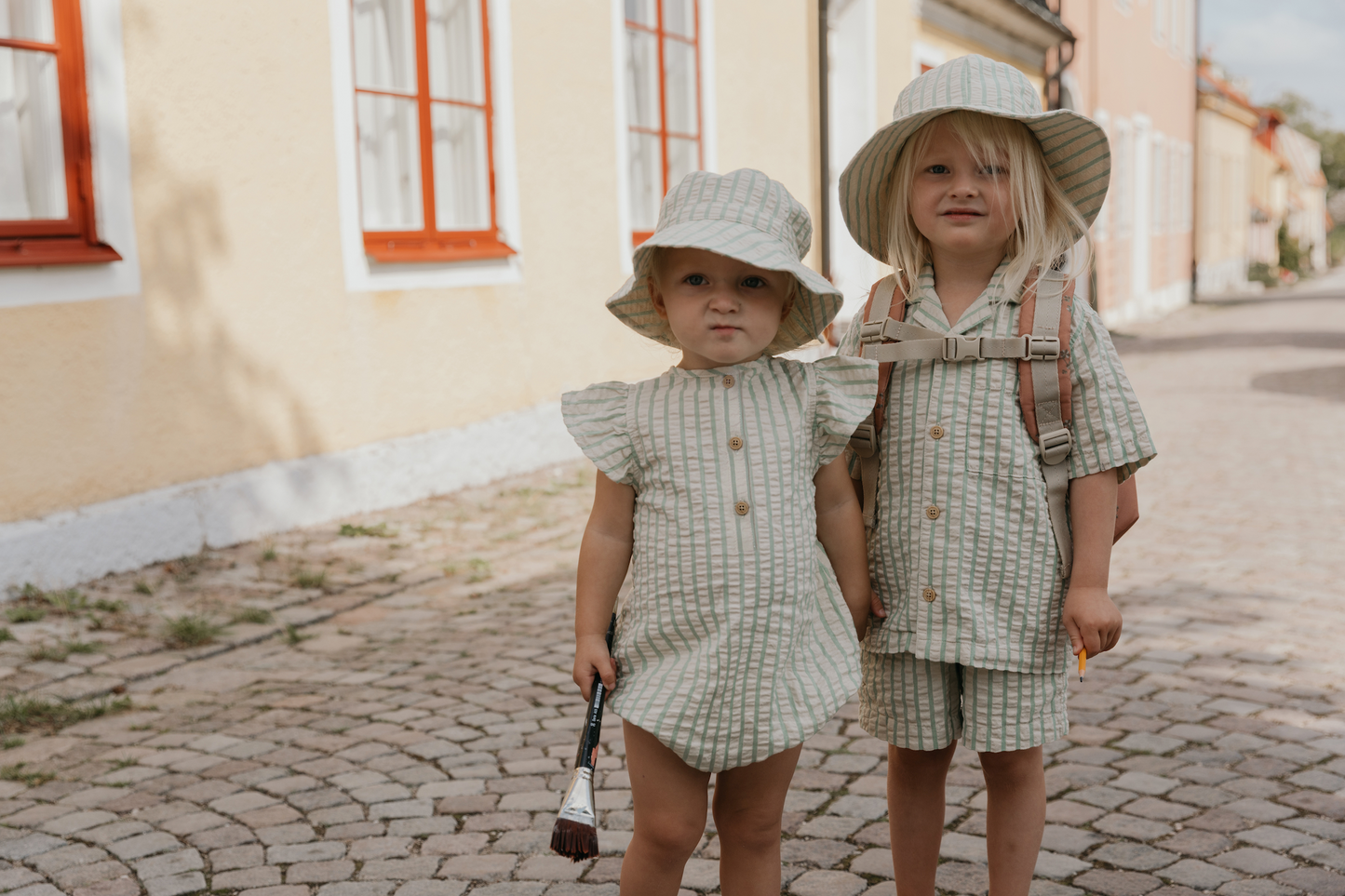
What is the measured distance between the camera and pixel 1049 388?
2.16 meters

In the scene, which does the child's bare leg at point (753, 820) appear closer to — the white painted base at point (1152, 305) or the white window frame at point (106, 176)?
the white window frame at point (106, 176)

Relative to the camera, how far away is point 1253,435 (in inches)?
381

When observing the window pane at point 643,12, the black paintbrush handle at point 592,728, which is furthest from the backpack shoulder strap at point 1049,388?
the window pane at point 643,12

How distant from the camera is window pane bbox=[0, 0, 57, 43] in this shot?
16.4 feet

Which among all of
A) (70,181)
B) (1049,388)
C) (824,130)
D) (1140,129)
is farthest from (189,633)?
(1140,129)

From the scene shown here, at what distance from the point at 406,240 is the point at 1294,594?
455 cm

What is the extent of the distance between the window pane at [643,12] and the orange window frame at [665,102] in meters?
0.02

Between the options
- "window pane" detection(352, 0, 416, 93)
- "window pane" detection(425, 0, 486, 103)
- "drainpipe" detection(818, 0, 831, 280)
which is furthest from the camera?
"drainpipe" detection(818, 0, 831, 280)

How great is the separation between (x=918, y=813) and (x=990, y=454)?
70cm

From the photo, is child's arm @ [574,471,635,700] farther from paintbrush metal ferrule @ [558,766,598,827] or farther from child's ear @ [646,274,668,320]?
child's ear @ [646,274,668,320]

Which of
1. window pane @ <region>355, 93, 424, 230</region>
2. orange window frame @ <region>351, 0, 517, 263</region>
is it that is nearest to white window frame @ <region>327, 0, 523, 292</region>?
orange window frame @ <region>351, 0, 517, 263</region>

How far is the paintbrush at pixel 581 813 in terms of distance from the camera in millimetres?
1954

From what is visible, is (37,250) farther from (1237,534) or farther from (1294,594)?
(1237,534)

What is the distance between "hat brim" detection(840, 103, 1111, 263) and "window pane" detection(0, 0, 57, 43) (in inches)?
156
